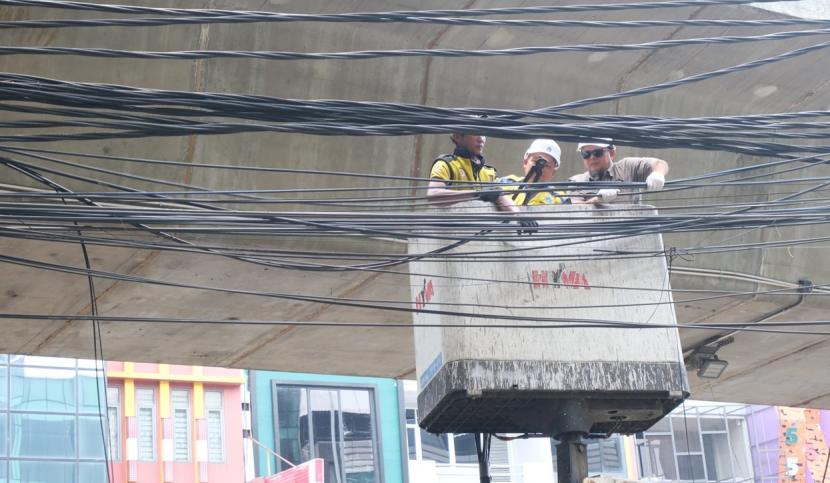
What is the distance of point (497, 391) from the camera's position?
6531 millimetres

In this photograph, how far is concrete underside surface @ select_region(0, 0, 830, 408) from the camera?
8.73 metres

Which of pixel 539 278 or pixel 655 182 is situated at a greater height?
pixel 655 182

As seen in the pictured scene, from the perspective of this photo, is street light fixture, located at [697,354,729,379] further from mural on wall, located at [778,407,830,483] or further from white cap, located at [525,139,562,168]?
mural on wall, located at [778,407,830,483]

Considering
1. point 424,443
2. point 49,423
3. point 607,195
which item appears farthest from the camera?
point 424,443

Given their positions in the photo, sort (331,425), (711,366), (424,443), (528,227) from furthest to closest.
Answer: (424,443) → (331,425) → (711,366) → (528,227)

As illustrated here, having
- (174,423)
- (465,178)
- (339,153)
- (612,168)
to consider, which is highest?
(174,423)

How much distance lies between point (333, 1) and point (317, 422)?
19257 mm

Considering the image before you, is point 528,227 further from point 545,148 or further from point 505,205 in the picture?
point 545,148

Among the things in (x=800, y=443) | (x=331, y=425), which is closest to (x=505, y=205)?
(x=331, y=425)

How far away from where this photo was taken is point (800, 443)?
32.3m

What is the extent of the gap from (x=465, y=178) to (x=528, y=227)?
596mm

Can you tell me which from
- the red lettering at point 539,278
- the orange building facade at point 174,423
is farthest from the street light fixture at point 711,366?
the orange building facade at point 174,423

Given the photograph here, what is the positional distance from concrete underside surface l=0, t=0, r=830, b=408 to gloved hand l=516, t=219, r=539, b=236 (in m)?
0.64

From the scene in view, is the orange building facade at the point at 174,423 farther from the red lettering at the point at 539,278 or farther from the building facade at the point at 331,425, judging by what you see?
the red lettering at the point at 539,278
